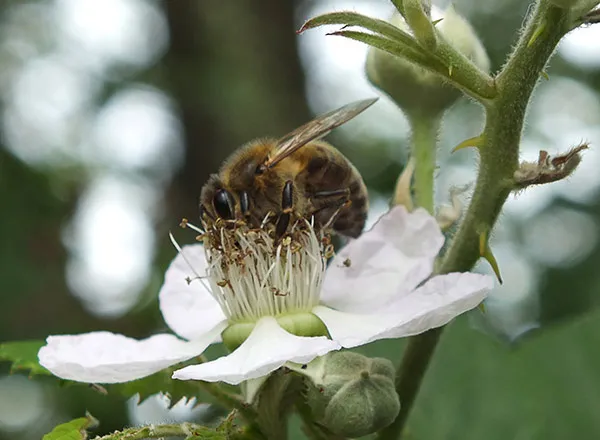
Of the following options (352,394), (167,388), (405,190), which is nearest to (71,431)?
(167,388)

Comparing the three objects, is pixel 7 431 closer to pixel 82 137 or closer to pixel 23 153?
pixel 23 153

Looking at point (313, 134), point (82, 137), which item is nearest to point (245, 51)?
point (82, 137)

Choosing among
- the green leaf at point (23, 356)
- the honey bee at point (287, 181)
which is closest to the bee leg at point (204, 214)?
the honey bee at point (287, 181)

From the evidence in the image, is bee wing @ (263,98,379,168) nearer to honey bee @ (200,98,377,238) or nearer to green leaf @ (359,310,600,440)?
honey bee @ (200,98,377,238)

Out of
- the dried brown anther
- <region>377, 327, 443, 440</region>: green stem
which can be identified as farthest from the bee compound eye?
the dried brown anther

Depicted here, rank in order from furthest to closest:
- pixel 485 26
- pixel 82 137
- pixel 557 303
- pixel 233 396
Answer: pixel 82 137
pixel 485 26
pixel 557 303
pixel 233 396

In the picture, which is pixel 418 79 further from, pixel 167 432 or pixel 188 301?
pixel 167 432
